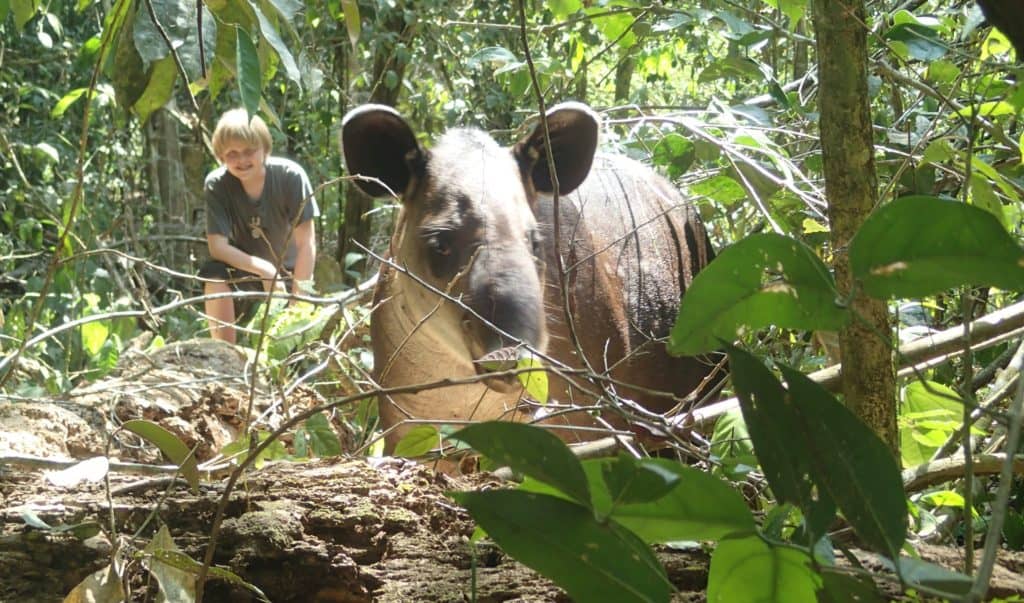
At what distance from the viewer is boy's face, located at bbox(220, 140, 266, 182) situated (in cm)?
630

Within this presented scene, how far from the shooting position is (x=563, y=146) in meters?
4.30

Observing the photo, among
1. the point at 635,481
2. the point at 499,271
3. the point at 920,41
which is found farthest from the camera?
the point at 499,271

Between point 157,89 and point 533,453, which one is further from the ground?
point 157,89

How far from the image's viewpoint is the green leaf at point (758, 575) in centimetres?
115

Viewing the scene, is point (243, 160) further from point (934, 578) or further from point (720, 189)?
point (934, 578)

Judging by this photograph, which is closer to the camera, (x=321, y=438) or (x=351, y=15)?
(x=351, y=15)

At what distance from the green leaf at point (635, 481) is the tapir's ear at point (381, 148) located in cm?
323

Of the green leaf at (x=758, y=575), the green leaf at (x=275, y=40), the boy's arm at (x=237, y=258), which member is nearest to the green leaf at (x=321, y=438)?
the green leaf at (x=275, y=40)

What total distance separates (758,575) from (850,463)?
0.18 meters

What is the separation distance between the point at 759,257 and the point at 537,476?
14.4 inches

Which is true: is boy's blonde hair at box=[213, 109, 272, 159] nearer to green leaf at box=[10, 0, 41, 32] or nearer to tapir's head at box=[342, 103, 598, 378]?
tapir's head at box=[342, 103, 598, 378]

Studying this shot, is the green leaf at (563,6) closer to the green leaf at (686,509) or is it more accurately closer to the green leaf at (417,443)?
the green leaf at (417,443)

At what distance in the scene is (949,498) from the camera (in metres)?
1.94

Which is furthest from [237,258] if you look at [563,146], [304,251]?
[563,146]
